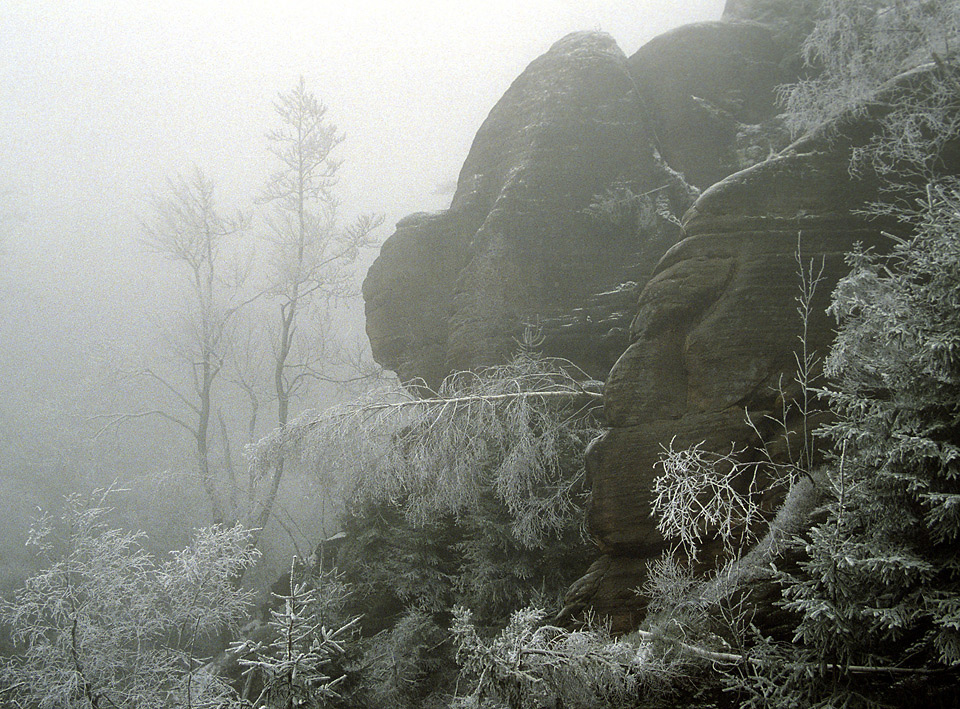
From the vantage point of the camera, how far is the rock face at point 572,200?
9.61 m

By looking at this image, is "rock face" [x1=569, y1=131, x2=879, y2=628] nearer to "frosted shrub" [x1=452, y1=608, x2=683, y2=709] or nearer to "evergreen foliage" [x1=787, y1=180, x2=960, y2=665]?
"frosted shrub" [x1=452, y1=608, x2=683, y2=709]

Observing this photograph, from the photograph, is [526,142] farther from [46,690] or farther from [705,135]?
[46,690]

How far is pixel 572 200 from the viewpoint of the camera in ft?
32.6

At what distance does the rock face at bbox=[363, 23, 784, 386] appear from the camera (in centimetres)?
961

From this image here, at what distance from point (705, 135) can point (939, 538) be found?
8.86m

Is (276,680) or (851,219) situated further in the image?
(851,219)

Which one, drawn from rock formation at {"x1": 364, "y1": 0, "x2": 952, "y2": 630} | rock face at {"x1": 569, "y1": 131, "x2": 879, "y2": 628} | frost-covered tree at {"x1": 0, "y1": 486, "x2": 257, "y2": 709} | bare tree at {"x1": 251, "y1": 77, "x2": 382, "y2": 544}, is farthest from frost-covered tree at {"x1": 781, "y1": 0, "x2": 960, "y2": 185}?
bare tree at {"x1": 251, "y1": 77, "x2": 382, "y2": 544}

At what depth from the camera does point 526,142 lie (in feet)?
34.5

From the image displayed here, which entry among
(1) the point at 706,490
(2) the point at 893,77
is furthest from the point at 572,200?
(1) the point at 706,490

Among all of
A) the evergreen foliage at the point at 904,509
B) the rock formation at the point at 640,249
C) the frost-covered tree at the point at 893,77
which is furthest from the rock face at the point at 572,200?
the evergreen foliage at the point at 904,509

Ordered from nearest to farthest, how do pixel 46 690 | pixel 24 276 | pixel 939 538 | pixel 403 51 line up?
1. pixel 939 538
2. pixel 46 690
3. pixel 24 276
4. pixel 403 51

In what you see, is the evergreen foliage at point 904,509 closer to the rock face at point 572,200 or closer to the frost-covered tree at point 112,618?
the rock face at point 572,200

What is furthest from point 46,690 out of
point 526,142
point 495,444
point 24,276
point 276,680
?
point 24,276

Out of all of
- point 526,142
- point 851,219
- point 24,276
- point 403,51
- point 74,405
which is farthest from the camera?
point 403,51
